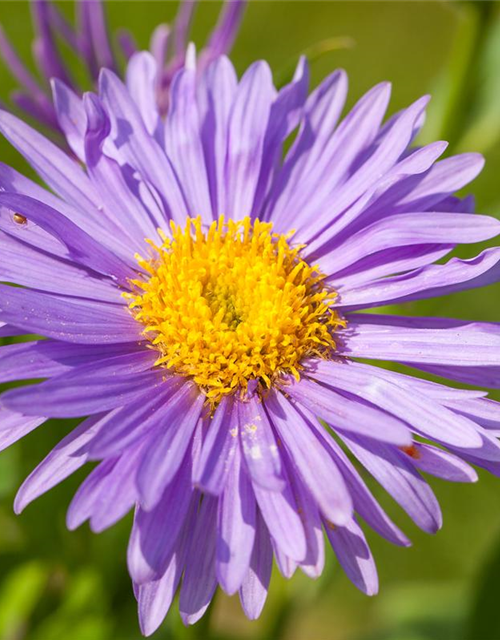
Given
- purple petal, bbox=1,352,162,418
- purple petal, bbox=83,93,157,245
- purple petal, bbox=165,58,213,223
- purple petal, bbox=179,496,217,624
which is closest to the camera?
purple petal, bbox=1,352,162,418

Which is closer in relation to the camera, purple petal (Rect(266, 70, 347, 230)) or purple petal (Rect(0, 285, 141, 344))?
purple petal (Rect(0, 285, 141, 344))

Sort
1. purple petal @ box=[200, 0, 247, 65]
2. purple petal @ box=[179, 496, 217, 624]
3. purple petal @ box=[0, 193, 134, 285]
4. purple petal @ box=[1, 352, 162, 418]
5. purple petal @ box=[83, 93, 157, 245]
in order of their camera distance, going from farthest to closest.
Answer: purple petal @ box=[200, 0, 247, 65]
purple petal @ box=[83, 93, 157, 245]
purple petal @ box=[0, 193, 134, 285]
purple petal @ box=[179, 496, 217, 624]
purple petal @ box=[1, 352, 162, 418]

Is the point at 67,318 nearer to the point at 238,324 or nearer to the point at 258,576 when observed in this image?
the point at 238,324

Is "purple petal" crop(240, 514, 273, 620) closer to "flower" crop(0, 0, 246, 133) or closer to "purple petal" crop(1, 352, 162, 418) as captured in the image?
"purple petal" crop(1, 352, 162, 418)

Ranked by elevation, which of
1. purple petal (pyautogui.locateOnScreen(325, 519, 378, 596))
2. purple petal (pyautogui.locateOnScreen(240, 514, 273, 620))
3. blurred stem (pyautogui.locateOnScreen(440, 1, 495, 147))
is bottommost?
purple petal (pyautogui.locateOnScreen(240, 514, 273, 620))

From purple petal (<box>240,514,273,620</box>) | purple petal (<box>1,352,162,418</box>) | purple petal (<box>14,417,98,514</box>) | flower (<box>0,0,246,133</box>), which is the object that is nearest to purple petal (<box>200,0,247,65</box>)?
flower (<box>0,0,246,133</box>)

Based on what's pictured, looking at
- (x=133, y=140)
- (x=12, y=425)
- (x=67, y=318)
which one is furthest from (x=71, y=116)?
(x=12, y=425)

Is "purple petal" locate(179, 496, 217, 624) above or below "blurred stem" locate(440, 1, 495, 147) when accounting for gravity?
below
